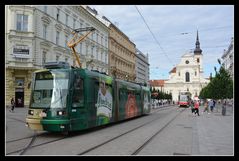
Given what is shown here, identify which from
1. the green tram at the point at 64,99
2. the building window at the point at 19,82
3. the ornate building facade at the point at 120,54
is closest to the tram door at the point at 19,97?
the building window at the point at 19,82

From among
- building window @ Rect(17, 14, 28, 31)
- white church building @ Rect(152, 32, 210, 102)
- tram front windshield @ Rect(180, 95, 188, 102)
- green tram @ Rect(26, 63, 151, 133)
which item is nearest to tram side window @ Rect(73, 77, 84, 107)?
green tram @ Rect(26, 63, 151, 133)

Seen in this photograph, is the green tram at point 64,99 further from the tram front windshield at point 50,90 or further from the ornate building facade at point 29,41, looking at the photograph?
the ornate building facade at point 29,41

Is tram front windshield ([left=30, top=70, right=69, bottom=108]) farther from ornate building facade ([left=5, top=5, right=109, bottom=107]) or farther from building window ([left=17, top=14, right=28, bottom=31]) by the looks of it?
building window ([left=17, top=14, right=28, bottom=31])

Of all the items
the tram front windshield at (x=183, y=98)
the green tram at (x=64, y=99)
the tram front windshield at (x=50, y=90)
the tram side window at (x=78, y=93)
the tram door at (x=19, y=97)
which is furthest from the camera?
the tram front windshield at (x=183, y=98)

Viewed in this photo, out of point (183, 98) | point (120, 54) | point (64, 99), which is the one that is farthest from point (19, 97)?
point (183, 98)

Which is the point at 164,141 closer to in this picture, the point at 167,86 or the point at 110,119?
the point at 110,119

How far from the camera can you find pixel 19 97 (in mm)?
34031

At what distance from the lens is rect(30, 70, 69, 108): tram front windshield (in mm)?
11742

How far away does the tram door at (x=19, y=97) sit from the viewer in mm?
33750

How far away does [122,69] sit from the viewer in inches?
2694

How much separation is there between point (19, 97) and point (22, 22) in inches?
341

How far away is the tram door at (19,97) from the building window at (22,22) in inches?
278

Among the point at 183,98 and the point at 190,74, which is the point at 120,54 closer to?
the point at 183,98

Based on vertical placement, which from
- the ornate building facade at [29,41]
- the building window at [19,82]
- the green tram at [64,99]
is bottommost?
the green tram at [64,99]
